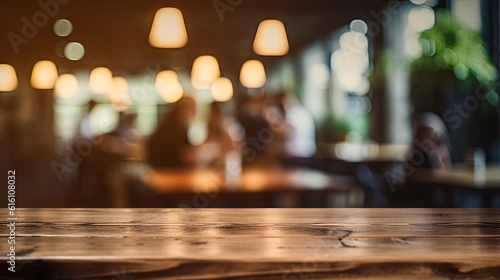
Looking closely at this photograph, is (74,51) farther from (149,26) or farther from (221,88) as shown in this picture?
(221,88)

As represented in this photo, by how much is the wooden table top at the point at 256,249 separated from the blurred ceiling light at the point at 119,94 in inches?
335

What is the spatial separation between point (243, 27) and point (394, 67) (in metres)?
2.61

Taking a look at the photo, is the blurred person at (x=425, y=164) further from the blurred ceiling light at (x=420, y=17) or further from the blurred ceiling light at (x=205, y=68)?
the blurred ceiling light at (x=420, y=17)

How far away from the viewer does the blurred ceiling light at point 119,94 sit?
10045 mm

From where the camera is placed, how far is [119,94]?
1024cm

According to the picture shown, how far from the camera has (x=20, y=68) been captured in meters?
10.5

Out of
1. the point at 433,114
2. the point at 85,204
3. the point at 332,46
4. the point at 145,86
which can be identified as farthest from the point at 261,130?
the point at 145,86

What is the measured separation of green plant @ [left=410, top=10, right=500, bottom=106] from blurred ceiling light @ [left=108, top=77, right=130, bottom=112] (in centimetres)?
564

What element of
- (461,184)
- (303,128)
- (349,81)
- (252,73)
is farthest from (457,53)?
(303,128)

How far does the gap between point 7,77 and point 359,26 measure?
5.52m

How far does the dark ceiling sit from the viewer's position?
9383 millimetres

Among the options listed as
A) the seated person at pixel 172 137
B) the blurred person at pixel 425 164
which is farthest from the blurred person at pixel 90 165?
the blurred person at pixel 425 164

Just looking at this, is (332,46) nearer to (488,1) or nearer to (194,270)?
(488,1)

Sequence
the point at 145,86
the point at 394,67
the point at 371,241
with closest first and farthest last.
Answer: the point at 371,241 → the point at 394,67 → the point at 145,86
